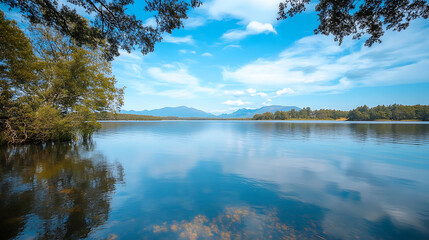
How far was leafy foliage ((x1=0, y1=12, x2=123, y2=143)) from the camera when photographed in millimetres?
16019

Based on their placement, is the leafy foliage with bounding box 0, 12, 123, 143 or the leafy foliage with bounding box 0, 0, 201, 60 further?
the leafy foliage with bounding box 0, 12, 123, 143

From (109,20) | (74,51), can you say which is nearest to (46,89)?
(74,51)

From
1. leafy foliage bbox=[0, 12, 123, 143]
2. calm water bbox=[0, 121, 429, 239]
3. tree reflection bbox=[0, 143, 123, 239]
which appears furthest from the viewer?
leafy foliage bbox=[0, 12, 123, 143]

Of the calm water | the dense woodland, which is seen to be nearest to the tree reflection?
the calm water

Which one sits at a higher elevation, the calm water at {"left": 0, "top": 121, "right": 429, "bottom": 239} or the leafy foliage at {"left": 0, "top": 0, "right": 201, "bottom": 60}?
the leafy foliage at {"left": 0, "top": 0, "right": 201, "bottom": 60}

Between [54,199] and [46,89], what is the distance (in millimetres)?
23352

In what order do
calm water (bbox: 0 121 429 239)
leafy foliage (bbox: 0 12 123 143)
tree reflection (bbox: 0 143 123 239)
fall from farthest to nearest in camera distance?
leafy foliage (bbox: 0 12 123 143), calm water (bbox: 0 121 429 239), tree reflection (bbox: 0 143 123 239)

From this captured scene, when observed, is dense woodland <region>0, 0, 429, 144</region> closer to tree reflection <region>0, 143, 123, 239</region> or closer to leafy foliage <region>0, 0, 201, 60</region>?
leafy foliage <region>0, 0, 201, 60</region>

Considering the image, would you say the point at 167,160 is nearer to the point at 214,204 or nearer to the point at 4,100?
the point at 214,204

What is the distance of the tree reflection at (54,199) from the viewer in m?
5.27

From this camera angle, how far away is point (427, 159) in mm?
16078

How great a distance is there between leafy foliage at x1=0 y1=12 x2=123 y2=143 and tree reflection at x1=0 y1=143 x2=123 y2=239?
1035cm

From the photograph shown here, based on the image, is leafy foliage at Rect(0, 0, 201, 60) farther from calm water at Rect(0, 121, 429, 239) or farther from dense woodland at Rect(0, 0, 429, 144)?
calm water at Rect(0, 121, 429, 239)

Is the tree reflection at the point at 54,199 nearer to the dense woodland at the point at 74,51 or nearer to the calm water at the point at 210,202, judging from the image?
the calm water at the point at 210,202
